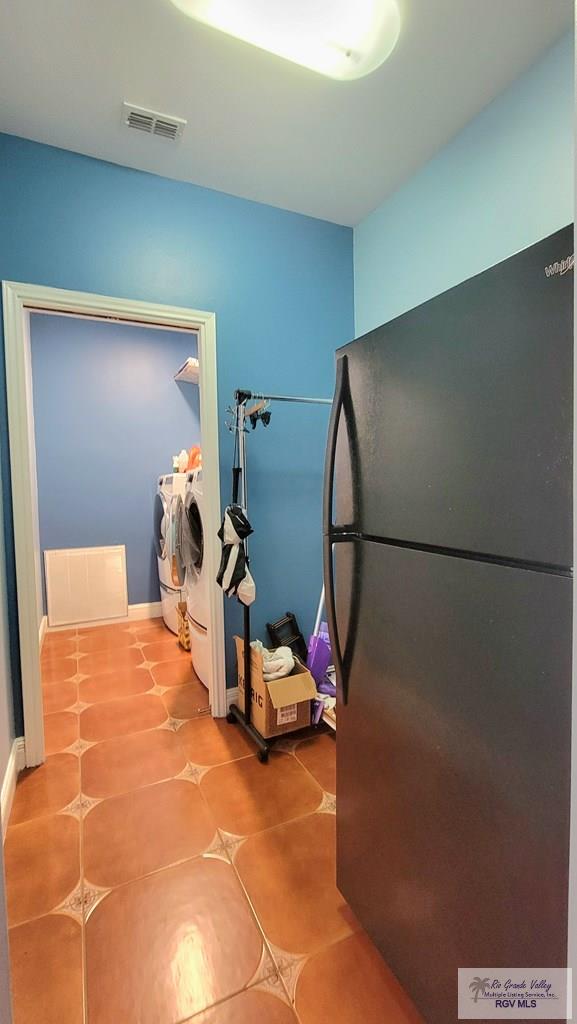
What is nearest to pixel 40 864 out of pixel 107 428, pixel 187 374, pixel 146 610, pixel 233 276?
pixel 233 276

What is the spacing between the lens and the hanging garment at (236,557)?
6.89ft

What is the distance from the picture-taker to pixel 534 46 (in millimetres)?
1570

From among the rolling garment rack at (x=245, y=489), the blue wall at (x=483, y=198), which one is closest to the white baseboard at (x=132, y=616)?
the rolling garment rack at (x=245, y=489)

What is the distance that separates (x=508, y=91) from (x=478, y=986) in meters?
2.80

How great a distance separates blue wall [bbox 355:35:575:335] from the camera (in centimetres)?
159

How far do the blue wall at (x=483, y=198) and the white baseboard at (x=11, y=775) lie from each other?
2.90 metres

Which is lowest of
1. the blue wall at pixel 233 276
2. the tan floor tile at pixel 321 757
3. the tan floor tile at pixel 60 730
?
the tan floor tile at pixel 321 757

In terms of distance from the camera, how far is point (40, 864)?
1525mm

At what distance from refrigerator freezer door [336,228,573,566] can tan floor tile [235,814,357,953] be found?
1.20 meters

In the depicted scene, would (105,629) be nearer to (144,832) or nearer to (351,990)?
(144,832)

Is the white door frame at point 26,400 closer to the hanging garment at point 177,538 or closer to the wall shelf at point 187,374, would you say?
the hanging garment at point 177,538

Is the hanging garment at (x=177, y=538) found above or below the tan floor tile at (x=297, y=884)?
above

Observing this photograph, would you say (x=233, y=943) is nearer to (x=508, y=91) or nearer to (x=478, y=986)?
(x=478, y=986)

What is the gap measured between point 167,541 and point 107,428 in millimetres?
1410
